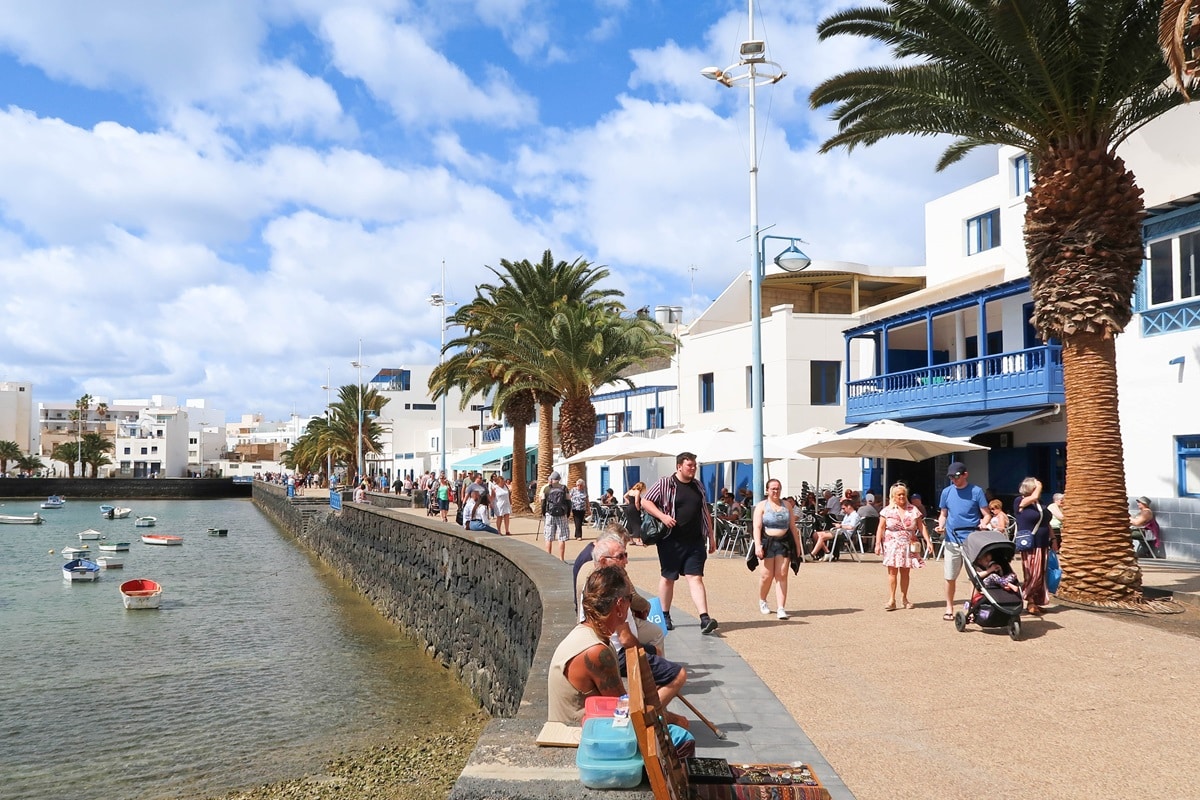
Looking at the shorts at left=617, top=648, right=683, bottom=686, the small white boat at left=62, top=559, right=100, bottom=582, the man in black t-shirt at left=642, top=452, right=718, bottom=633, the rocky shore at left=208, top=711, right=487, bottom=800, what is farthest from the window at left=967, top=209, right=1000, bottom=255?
the small white boat at left=62, top=559, right=100, bottom=582

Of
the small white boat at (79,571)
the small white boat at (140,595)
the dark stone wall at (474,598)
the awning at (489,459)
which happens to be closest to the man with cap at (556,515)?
the dark stone wall at (474,598)

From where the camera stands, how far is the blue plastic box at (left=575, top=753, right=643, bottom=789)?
3834 mm

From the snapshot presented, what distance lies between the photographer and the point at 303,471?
393ft

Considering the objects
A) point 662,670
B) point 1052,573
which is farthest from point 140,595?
point 662,670

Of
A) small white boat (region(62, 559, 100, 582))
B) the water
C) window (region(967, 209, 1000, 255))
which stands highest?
window (region(967, 209, 1000, 255))

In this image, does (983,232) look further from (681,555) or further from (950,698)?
(950,698)

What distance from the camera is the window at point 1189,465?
54.6 feet

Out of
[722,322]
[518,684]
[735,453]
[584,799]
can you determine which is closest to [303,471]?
[722,322]

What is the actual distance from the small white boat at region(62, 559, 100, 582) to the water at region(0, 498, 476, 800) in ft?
1.07

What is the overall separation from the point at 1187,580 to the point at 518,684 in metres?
9.50

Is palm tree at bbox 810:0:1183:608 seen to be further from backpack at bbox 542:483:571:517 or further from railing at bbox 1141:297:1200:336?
backpack at bbox 542:483:571:517

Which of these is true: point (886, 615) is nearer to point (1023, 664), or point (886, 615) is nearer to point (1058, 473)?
point (1023, 664)

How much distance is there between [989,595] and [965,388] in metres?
13.8

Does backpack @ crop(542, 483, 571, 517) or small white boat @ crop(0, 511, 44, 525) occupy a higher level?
backpack @ crop(542, 483, 571, 517)
